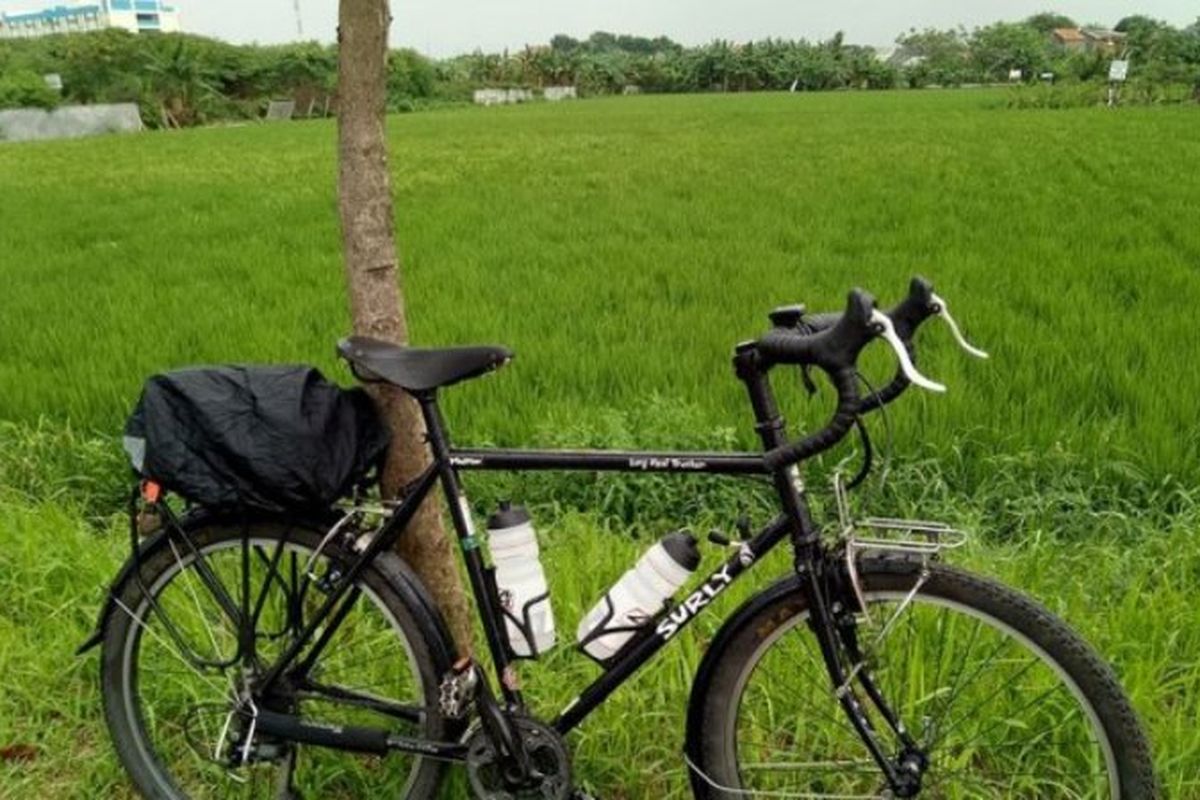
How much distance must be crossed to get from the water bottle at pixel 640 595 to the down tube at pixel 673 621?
0.08 ft

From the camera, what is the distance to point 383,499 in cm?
216

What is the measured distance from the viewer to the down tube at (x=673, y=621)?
161 cm

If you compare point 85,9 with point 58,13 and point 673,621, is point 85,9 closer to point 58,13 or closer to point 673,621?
point 58,13

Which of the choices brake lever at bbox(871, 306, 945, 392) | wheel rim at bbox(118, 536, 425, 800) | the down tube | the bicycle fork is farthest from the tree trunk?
brake lever at bbox(871, 306, 945, 392)

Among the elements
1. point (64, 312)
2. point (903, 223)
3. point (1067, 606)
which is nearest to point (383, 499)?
point (1067, 606)

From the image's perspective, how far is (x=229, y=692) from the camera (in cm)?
202

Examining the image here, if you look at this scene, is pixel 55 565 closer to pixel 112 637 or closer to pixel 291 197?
pixel 112 637

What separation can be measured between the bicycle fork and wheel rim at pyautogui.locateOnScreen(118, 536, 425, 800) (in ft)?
2.45

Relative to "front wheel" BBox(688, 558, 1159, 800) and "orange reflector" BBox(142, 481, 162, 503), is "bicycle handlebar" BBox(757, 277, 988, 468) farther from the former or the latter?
"orange reflector" BBox(142, 481, 162, 503)

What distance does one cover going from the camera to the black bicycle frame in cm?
156

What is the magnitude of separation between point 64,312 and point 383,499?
4366 mm

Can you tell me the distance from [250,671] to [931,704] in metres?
1.32

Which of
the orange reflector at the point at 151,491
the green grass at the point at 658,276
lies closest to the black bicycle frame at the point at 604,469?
the orange reflector at the point at 151,491

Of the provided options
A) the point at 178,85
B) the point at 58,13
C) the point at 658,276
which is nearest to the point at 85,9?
the point at 58,13
